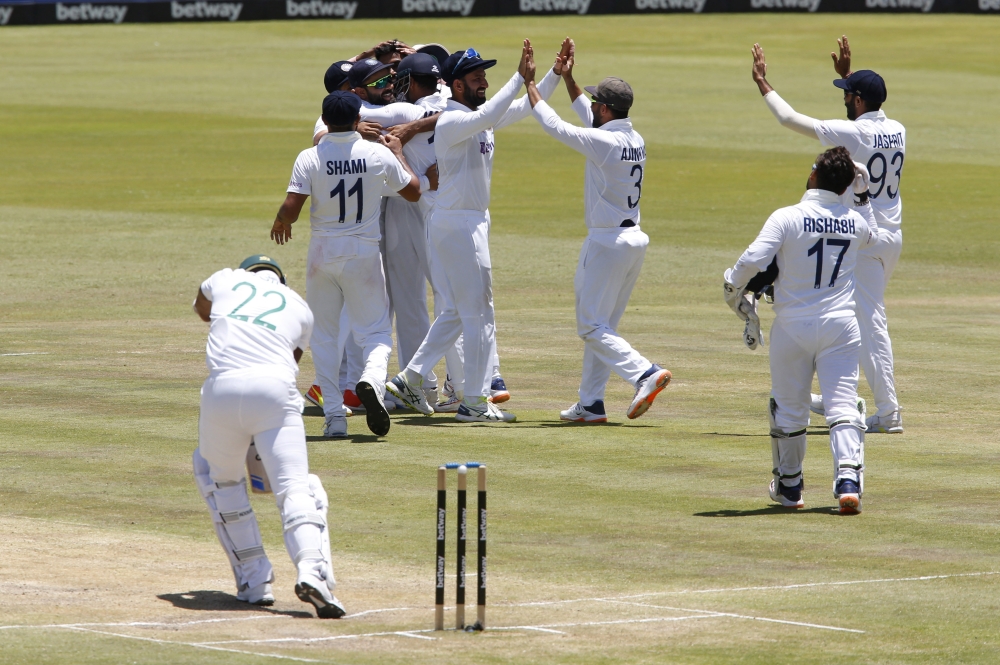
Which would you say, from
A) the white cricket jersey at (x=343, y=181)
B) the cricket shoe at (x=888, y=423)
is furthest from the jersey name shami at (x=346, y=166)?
the cricket shoe at (x=888, y=423)

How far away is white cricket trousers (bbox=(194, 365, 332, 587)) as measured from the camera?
8148mm

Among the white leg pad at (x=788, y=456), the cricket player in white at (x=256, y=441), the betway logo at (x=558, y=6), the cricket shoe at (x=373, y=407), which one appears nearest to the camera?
the cricket player in white at (x=256, y=441)

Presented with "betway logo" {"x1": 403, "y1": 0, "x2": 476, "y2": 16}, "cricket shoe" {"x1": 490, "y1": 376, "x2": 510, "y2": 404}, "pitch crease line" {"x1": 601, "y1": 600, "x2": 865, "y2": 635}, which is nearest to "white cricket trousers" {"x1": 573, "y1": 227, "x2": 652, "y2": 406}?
"cricket shoe" {"x1": 490, "y1": 376, "x2": 510, "y2": 404}

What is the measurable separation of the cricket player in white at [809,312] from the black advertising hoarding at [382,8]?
5173cm

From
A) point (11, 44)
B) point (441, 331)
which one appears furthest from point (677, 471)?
point (11, 44)

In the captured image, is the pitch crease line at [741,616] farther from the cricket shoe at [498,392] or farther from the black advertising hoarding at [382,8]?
the black advertising hoarding at [382,8]

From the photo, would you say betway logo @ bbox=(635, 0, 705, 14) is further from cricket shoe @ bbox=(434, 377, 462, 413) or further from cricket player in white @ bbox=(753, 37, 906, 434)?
cricket player in white @ bbox=(753, 37, 906, 434)

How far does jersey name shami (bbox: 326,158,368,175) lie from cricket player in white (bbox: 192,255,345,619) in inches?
155

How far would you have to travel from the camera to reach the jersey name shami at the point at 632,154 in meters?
13.2

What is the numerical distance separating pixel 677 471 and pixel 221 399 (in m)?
4.22

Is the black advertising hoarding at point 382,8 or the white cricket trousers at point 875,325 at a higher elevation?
the black advertising hoarding at point 382,8

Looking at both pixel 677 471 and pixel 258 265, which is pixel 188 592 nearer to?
pixel 258 265

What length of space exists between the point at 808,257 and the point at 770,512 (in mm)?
1573

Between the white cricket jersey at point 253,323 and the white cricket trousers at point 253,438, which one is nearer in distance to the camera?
the white cricket trousers at point 253,438
